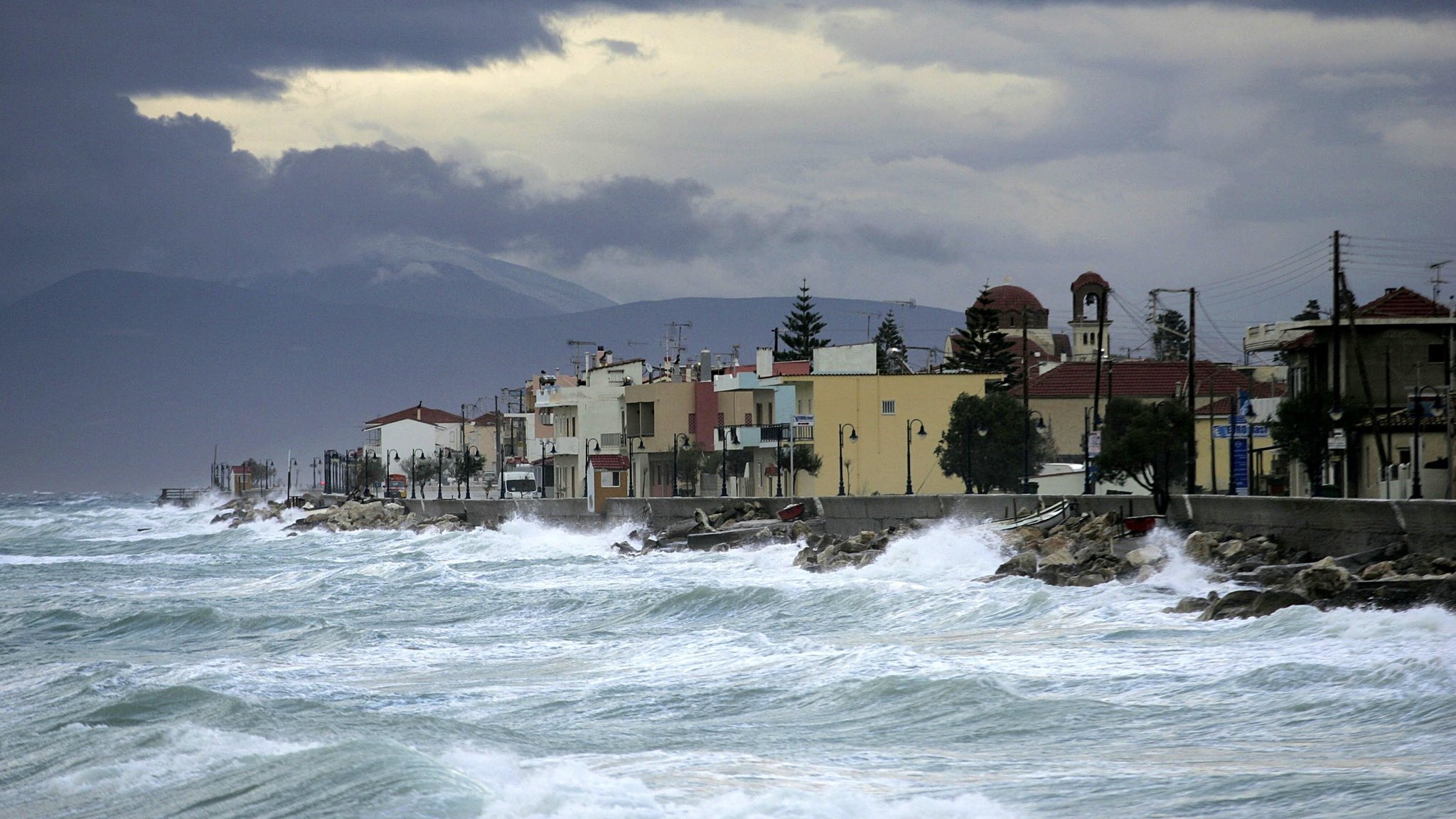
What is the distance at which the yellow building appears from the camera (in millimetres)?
59469

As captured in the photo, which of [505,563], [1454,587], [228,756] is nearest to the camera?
[228,756]

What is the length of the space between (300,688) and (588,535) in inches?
1646

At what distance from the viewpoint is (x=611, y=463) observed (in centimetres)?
7069

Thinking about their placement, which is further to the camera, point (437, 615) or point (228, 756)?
point (437, 615)

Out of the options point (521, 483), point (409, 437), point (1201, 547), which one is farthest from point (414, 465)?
point (1201, 547)

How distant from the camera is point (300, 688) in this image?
1812 cm

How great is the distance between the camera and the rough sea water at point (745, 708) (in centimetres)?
1193

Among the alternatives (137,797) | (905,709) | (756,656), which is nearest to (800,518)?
(756,656)

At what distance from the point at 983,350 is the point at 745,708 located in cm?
6161

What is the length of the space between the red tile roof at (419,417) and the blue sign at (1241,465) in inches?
3443

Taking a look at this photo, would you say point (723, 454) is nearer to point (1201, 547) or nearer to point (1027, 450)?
point (1027, 450)

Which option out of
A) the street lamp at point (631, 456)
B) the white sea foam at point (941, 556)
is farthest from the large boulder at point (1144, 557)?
the street lamp at point (631, 456)

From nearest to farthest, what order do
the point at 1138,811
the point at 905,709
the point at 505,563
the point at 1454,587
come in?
1. the point at 1138,811
2. the point at 905,709
3. the point at 1454,587
4. the point at 505,563

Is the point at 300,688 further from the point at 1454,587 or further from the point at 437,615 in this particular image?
the point at 1454,587
